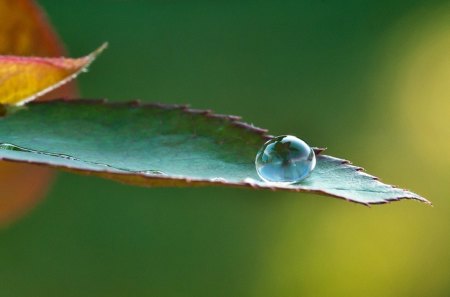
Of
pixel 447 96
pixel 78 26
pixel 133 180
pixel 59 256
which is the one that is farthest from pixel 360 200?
pixel 78 26

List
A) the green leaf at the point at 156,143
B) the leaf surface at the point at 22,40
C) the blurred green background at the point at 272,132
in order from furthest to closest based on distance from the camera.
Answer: the blurred green background at the point at 272,132 → the leaf surface at the point at 22,40 → the green leaf at the point at 156,143

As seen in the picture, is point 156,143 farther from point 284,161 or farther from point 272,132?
point 272,132

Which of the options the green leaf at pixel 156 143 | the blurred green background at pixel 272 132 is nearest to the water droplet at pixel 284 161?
the green leaf at pixel 156 143

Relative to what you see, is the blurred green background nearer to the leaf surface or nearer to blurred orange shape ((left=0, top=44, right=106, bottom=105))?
the leaf surface

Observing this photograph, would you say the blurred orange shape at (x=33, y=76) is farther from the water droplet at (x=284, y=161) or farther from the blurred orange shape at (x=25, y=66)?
the water droplet at (x=284, y=161)

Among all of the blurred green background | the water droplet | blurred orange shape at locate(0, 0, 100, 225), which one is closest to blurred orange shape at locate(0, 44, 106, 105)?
blurred orange shape at locate(0, 0, 100, 225)
